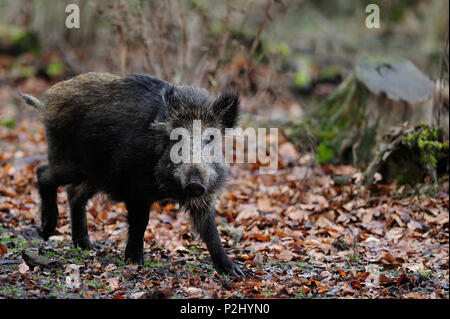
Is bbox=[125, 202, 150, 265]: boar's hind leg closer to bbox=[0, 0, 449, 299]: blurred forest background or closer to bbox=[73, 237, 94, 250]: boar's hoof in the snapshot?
bbox=[0, 0, 449, 299]: blurred forest background

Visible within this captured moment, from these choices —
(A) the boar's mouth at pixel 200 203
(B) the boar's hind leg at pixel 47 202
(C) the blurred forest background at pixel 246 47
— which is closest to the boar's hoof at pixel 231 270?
(A) the boar's mouth at pixel 200 203

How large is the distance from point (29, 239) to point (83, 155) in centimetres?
112

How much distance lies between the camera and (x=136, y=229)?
196 inches

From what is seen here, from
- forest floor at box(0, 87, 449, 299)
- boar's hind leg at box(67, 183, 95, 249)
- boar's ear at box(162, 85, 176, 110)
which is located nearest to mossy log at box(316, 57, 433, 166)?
forest floor at box(0, 87, 449, 299)

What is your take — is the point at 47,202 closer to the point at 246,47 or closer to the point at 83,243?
the point at 83,243

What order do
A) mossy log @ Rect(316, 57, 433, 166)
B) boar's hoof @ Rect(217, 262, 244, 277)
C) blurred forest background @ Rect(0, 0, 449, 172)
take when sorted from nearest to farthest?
boar's hoof @ Rect(217, 262, 244, 277)
mossy log @ Rect(316, 57, 433, 166)
blurred forest background @ Rect(0, 0, 449, 172)

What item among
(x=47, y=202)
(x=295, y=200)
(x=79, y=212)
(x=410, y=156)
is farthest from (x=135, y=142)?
(x=410, y=156)

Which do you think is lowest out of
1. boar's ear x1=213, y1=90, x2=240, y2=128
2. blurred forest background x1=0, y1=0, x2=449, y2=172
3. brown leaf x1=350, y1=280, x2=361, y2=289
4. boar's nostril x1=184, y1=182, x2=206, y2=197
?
brown leaf x1=350, y1=280, x2=361, y2=289

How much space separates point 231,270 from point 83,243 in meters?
1.77

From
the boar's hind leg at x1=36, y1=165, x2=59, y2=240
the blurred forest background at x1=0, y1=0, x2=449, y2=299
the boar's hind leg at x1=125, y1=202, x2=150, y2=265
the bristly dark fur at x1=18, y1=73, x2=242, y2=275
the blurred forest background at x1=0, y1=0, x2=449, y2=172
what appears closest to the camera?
the blurred forest background at x1=0, y1=0, x2=449, y2=299

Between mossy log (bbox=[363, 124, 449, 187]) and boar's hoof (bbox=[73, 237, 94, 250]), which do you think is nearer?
boar's hoof (bbox=[73, 237, 94, 250])

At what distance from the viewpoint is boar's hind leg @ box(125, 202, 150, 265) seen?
4.95 metres

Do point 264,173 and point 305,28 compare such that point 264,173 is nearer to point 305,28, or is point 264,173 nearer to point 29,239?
point 29,239

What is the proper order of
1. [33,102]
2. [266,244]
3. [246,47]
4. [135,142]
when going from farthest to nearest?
1. [246,47]
2. [33,102]
3. [266,244]
4. [135,142]
